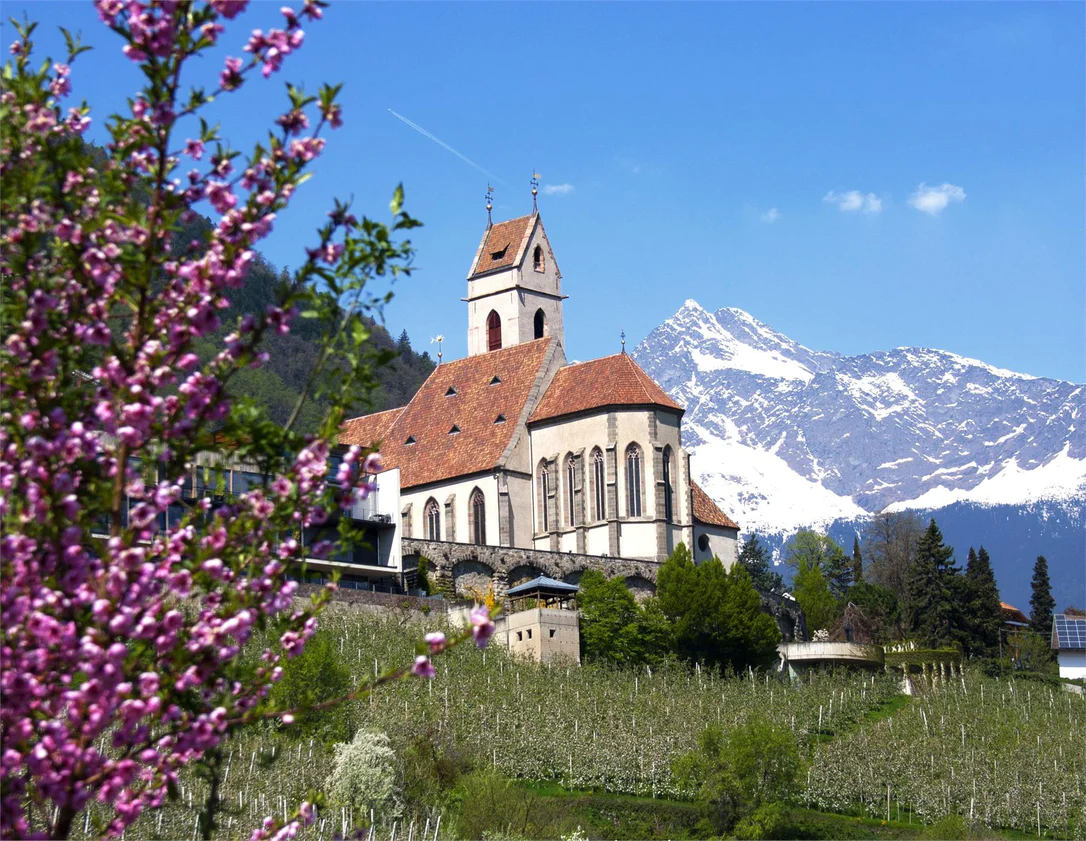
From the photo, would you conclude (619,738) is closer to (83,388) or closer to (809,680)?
(809,680)

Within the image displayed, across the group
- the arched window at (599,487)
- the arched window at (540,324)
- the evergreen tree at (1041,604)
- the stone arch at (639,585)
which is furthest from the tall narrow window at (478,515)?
the evergreen tree at (1041,604)

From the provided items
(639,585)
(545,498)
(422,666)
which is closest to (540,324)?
(545,498)

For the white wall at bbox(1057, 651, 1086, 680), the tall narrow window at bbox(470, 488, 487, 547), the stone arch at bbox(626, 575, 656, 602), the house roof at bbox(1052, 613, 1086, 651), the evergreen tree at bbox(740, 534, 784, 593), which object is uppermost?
the evergreen tree at bbox(740, 534, 784, 593)

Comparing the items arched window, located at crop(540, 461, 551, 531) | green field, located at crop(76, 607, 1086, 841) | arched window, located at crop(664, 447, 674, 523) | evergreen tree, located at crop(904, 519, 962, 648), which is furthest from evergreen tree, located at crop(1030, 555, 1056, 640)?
green field, located at crop(76, 607, 1086, 841)

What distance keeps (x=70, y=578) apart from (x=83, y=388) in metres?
1.41

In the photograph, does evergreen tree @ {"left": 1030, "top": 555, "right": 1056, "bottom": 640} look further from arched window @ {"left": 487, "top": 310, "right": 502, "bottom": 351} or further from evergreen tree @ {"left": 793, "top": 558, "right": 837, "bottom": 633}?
arched window @ {"left": 487, "top": 310, "right": 502, "bottom": 351}

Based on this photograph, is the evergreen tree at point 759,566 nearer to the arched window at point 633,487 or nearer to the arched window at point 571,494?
the arched window at point 571,494

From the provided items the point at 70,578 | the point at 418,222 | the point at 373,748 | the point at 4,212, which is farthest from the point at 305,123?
the point at 373,748

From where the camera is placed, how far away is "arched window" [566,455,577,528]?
252 feet

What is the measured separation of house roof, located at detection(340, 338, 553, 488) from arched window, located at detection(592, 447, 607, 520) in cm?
445

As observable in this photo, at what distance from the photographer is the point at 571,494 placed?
77.2 metres

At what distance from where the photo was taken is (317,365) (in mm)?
11883

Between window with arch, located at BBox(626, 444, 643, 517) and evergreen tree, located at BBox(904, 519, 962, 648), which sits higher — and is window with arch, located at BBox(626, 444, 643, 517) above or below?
above

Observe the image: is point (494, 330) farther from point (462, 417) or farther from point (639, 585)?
point (639, 585)
